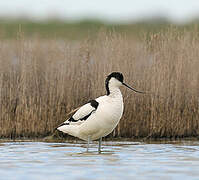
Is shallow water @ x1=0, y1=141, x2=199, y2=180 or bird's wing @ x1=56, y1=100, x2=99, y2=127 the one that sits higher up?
bird's wing @ x1=56, y1=100, x2=99, y2=127

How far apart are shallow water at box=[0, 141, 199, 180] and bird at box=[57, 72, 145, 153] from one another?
29 centimetres

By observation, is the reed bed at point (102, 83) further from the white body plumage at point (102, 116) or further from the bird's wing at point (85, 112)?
the white body plumage at point (102, 116)

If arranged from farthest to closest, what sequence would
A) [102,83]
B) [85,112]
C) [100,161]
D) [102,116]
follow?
[102,83], [85,112], [102,116], [100,161]

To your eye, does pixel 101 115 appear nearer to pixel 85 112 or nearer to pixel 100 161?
pixel 85 112

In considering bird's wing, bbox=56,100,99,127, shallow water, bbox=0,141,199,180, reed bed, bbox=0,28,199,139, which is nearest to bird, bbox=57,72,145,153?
bird's wing, bbox=56,100,99,127

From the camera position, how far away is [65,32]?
3038 centimetres

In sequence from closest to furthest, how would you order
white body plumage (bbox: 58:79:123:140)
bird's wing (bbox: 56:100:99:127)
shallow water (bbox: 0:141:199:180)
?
1. shallow water (bbox: 0:141:199:180)
2. white body plumage (bbox: 58:79:123:140)
3. bird's wing (bbox: 56:100:99:127)

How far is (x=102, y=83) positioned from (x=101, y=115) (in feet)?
5.97

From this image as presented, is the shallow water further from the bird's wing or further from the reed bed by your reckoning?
the reed bed

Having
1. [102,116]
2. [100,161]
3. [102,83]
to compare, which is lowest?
[100,161]

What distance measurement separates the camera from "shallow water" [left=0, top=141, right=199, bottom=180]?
7.14 meters

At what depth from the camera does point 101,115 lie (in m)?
8.85

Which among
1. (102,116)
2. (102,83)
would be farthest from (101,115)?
(102,83)

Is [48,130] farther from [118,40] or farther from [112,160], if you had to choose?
[112,160]
